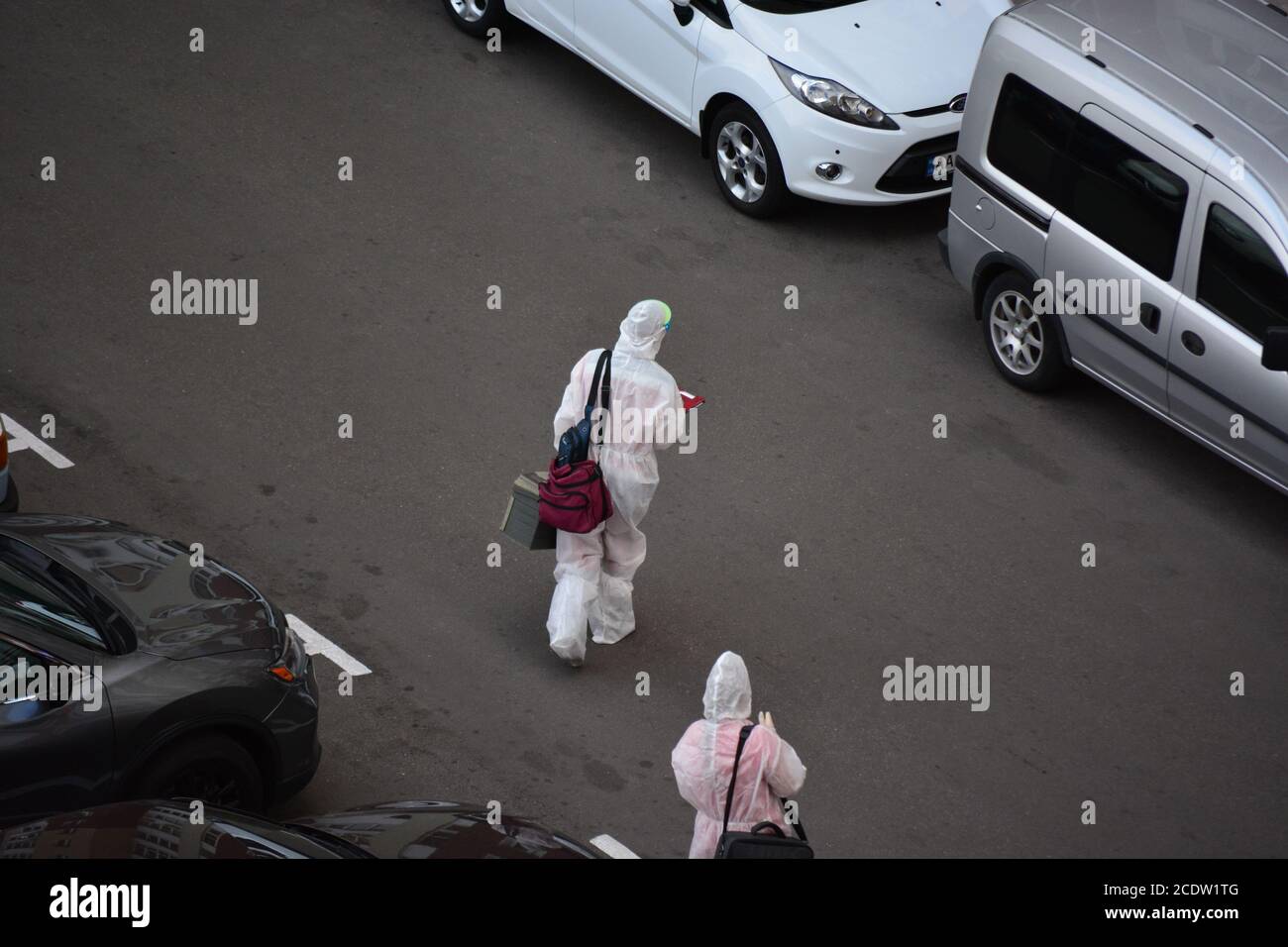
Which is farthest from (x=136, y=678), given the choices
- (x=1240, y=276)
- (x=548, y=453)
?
(x=1240, y=276)

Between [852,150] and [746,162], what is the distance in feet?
2.82

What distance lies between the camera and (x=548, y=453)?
10.0m

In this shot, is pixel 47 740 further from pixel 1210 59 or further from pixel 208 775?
pixel 1210 59

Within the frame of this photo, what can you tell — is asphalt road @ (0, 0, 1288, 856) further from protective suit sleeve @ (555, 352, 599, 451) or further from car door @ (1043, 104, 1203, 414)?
protective suit sleeve @ (555, 352, 599, 451)

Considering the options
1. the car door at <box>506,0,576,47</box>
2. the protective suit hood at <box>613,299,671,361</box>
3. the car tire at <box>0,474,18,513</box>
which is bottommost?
the car tire at <box>0,474,18,513</box>

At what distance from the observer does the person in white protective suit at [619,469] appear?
26.9ft

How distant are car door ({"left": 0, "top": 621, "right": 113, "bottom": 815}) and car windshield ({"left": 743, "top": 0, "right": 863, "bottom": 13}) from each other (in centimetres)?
749

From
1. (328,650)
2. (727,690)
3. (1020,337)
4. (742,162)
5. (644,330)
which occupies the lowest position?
(328,650)

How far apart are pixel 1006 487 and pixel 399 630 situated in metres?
3.79

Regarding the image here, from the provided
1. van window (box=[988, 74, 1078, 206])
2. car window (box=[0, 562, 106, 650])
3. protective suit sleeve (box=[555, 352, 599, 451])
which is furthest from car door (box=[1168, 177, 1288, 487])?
car window (box=[0, 562, 106, 650])

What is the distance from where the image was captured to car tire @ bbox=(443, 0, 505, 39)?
1370 cm

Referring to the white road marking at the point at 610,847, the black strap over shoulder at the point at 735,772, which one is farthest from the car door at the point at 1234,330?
the black strap over shoulder at the point at 735,772

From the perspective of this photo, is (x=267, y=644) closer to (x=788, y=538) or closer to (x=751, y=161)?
(x=788, y=538)
